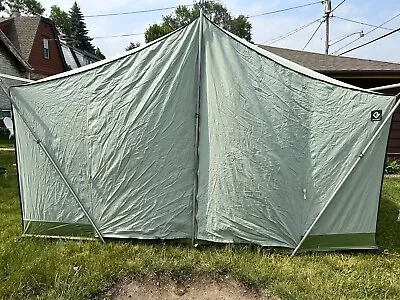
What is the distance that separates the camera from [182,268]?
129 inches

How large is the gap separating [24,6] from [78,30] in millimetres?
7013

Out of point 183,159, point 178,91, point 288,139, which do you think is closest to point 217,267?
point 183,159

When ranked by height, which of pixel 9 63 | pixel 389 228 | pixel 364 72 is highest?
pixel 9 63

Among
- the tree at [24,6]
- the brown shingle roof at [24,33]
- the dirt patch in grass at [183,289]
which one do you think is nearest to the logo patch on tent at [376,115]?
the dirt patch in grass at [183,289]

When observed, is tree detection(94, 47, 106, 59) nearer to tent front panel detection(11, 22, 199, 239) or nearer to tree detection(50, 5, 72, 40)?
tree detection(50, 5, 72, 40)

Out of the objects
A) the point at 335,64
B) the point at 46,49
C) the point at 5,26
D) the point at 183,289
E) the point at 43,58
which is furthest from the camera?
the point at 46,49

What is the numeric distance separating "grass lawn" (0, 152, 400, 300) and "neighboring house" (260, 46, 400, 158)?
5726mm

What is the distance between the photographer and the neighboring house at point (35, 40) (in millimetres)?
20094

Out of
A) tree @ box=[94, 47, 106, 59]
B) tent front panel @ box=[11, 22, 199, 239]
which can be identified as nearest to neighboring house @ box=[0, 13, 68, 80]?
tent front panel @ box=[11, 22, 199, 239]

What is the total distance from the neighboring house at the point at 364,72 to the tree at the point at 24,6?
3911 cm

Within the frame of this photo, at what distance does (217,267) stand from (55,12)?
174ft

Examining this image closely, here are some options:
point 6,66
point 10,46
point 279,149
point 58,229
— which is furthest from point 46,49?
point 279,149

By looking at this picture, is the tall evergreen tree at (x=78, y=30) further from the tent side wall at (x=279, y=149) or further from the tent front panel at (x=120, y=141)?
the tent side wall at (x=279, y=149)

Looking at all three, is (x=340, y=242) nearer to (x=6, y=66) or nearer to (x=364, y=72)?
(x=364, y=72)
